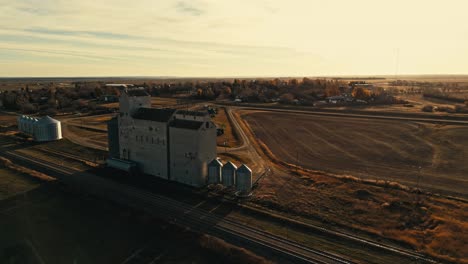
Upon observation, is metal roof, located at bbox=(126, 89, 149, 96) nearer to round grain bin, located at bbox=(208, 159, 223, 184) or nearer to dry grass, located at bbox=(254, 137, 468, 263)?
round grain bin, located at bbox=(208, 159, 223, 184)

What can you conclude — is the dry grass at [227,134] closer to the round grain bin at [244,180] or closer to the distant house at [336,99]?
A: the round grain bin at [244,180]

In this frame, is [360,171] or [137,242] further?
[360,171]

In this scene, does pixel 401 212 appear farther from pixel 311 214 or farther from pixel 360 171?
pixel 360 171

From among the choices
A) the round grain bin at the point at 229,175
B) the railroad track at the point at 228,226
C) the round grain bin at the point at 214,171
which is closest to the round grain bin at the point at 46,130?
the railroad track at the point at 228,226

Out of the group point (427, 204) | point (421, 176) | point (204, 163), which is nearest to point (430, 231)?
point (427, 204)

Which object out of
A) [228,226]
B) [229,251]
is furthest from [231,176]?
[229,251]

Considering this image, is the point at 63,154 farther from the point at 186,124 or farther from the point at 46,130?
the point at 186,124

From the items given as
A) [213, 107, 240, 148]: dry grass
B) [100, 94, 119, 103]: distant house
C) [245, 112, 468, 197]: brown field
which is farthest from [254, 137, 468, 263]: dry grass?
[100, 94, 119, 103]: distant house
